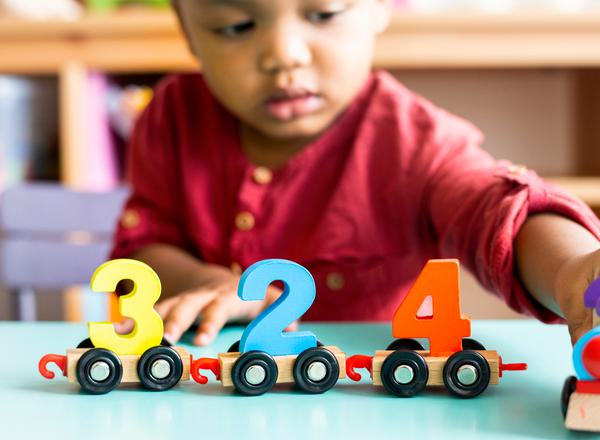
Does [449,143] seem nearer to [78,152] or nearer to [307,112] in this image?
[307,112]

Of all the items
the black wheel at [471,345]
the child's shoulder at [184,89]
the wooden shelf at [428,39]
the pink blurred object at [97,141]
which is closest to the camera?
the black wheel at [471,345]

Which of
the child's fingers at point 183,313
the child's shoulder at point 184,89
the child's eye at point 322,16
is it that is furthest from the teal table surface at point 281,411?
the child's shoulder at point 184,89

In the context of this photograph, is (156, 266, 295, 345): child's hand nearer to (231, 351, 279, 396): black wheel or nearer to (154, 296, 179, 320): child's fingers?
(154, 296, 179, 320): child's fingers

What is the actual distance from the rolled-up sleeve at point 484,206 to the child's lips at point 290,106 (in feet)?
0.53

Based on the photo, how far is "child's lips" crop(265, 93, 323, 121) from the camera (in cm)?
84

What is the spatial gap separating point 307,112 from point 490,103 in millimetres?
1529

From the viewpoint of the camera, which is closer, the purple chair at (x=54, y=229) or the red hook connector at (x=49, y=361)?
the red hook connector at (x=49, y=361)

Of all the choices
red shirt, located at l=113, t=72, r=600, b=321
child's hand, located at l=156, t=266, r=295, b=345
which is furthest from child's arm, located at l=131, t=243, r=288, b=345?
red shirt, located at l=113, t=72, r=600, b=321

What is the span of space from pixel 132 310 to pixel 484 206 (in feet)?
1.13

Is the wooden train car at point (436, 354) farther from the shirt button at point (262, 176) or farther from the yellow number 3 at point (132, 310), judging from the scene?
the shirt button at point (262, 176)

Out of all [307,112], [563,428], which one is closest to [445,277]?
[563,428]

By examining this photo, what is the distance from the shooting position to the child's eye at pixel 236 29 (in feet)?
2.67

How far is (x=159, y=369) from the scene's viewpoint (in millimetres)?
492

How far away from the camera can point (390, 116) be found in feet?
3.23
